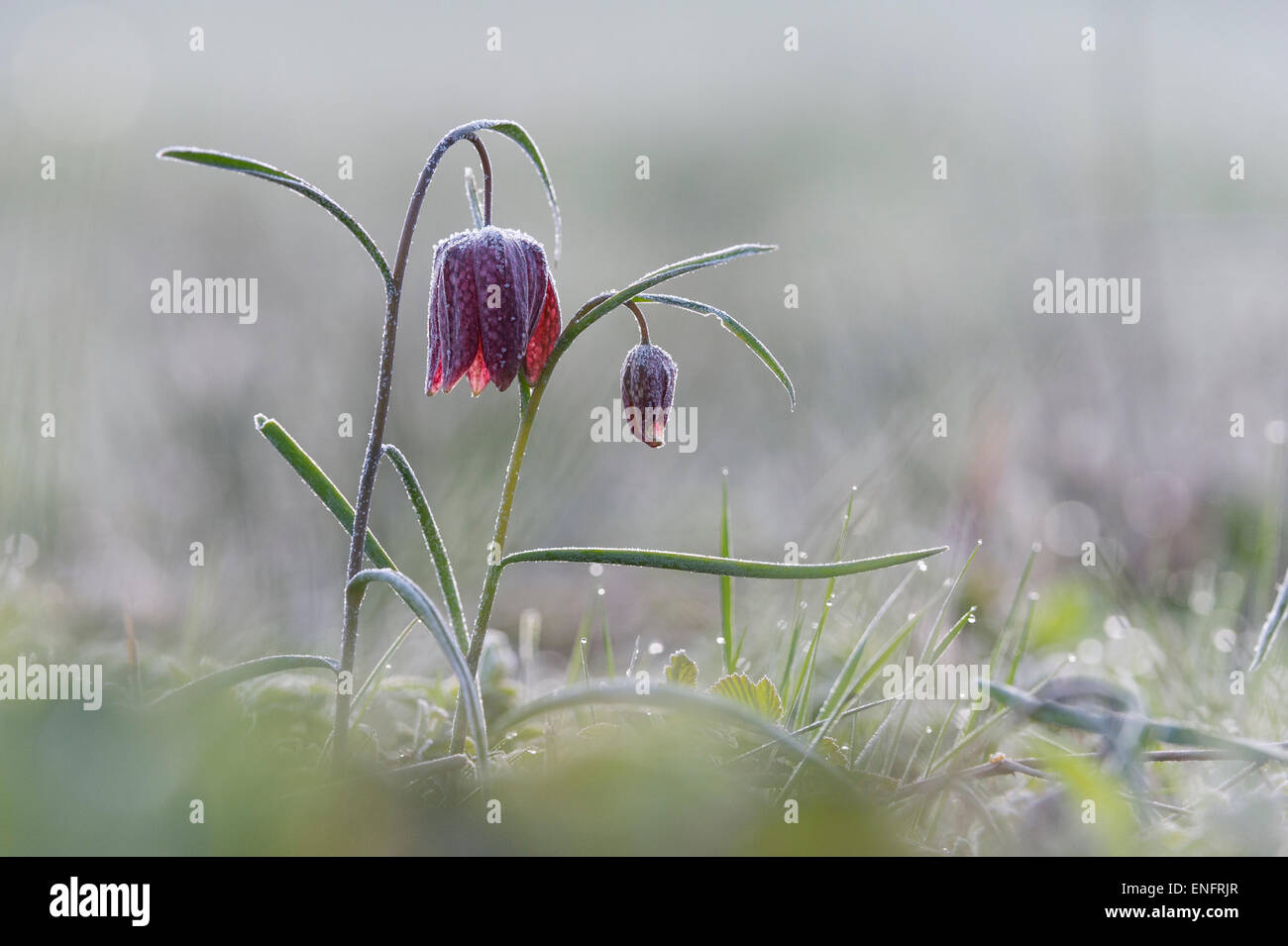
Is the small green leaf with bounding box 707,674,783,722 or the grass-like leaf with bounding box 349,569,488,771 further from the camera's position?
the small green leaf with bounding box 707,674,783,722

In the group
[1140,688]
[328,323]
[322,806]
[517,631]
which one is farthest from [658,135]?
[322,806]

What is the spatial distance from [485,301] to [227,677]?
0.47 m

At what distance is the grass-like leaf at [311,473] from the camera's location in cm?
119

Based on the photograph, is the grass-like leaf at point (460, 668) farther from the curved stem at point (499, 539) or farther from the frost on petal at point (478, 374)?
the frost on petal at point (478, 374)

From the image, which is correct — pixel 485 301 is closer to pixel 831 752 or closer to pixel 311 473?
pixel 311 473

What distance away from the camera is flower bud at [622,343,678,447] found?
1256mm

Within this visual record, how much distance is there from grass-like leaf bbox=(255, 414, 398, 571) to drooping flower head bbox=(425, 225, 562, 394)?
16 cm

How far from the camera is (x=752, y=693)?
1.21 meters

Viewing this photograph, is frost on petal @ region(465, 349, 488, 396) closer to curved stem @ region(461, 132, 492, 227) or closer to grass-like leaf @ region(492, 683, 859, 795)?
curved stem @ region(461, 132, 492, 227)

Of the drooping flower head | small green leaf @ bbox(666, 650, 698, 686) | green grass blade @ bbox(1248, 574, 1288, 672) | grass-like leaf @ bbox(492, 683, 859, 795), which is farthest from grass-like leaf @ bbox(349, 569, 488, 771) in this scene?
green grass blade @ bbox(1248, 574, 1288, 672)

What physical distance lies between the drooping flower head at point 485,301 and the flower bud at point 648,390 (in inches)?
5.2

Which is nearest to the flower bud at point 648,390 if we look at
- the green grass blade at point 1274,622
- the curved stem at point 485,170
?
the curved stem at point 485,170

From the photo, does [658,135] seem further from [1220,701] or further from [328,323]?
[1220,701]
